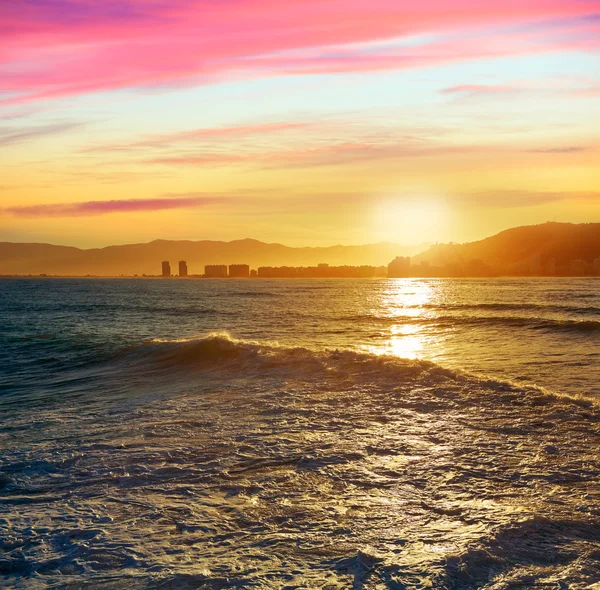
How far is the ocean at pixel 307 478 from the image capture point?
275 inches

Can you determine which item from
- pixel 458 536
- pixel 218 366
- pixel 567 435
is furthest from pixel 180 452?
pixel 218 366

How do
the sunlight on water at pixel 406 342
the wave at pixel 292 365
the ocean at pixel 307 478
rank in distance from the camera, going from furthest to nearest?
1. the sunlight on water at pixel 406 342
2. the wave at pixel 292 365
3. the ocean at pixel 307 478

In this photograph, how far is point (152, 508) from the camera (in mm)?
8875

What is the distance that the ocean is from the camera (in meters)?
6.99

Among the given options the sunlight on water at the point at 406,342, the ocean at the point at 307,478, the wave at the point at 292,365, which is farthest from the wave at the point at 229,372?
the sunlight on water at the point at 406,342

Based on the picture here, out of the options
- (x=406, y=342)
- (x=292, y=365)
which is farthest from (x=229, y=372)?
(x=406, y=342)

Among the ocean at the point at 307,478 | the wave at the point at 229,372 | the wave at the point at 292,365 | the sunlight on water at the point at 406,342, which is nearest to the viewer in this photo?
the ocean at the point at 307,478

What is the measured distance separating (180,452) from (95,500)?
2.56m

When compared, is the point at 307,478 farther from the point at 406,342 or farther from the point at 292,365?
the point at 406,342

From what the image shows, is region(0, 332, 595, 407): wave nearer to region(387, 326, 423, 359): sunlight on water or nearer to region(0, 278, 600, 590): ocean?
region(0, 278, 600, 590): ocean

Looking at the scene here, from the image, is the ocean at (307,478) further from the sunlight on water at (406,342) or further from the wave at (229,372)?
the sunlight on water at (406,342)

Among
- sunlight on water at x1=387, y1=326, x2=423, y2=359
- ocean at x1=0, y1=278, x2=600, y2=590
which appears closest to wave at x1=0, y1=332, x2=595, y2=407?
ocean at x1=0, y1=278, x2=600, y2=590

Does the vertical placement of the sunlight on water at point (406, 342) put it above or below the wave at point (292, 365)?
below

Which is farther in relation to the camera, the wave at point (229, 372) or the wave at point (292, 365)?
the wave at point (292, 365)
